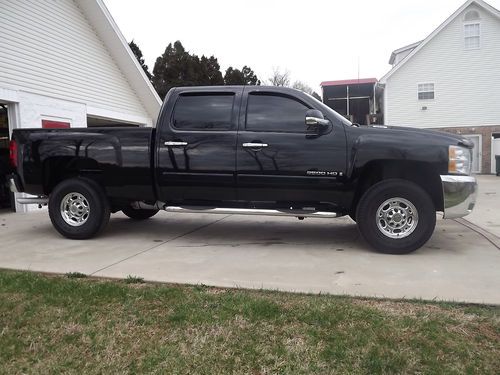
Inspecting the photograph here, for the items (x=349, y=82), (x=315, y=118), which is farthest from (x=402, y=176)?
(x=349, y=82)

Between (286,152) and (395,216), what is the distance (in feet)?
5.00

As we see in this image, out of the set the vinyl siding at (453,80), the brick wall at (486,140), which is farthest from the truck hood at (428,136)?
A: the vinyl siding at (453,80)

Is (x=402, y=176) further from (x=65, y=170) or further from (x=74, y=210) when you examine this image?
(x=65, y=170)

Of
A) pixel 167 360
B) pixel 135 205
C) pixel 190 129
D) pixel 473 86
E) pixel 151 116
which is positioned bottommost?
pixel 167 360

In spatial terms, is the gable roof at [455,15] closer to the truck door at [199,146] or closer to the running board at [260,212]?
the truck door at [199,146]

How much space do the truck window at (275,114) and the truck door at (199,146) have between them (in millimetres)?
211

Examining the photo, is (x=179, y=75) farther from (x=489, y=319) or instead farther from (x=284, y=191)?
(x=489, y=319)

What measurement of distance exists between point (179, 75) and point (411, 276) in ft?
97.5

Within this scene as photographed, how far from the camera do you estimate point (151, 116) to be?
17391 millimetres

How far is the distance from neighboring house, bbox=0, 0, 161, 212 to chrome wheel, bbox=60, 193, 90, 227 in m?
4.56

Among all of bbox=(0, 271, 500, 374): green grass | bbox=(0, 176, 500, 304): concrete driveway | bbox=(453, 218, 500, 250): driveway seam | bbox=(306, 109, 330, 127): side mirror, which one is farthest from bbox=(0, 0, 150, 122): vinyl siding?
bbox=(453, 218, 500, 250): driveway seam

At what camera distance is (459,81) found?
23.9m

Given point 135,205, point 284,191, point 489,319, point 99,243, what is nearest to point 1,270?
point 99,243

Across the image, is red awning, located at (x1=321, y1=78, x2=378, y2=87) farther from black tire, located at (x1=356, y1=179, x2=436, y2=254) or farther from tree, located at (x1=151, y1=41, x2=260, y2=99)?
black tire, located at (x1=356, y1=179, x2=436, y2=254)
